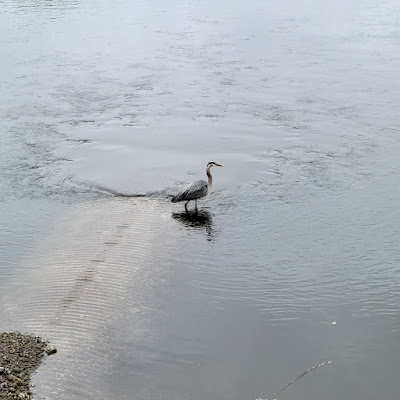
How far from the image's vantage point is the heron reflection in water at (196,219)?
1488 centimetres

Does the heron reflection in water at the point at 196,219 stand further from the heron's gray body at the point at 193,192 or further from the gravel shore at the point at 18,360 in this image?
the gravel shore at the point at 18,360

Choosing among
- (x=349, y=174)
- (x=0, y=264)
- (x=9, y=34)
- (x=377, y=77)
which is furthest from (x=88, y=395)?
(x=9, y=34)

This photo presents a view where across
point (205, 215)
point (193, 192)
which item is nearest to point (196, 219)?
point (205, 215)

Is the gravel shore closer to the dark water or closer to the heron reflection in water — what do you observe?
the dark water

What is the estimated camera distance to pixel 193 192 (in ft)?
49.6

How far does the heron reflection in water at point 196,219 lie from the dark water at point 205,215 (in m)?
0.07

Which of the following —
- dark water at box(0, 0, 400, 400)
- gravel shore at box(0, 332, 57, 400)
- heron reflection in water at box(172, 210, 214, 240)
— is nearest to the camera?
gravel shore at box(0, 332, 57, 400)

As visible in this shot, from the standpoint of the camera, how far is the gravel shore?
30.1 feet

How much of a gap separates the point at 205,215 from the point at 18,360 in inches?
255

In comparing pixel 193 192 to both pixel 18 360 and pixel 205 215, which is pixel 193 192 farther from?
pixel 18 360

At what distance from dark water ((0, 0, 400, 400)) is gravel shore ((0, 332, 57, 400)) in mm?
213

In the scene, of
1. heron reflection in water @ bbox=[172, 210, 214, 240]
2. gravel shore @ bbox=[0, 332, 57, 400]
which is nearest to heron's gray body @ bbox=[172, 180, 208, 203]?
heron reflection in water @ bbox=[172, 210, 214, 240]

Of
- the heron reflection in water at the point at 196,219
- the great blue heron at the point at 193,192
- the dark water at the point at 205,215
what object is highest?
the great blue heron at the point at 193,192

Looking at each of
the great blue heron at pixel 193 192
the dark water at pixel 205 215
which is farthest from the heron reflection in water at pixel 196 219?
the great blue heron at pixel 193 192
